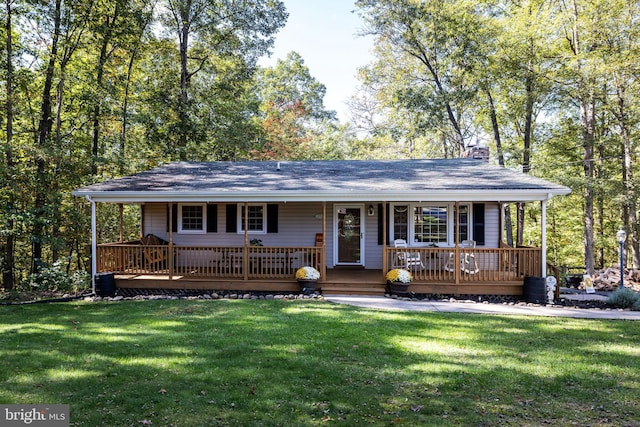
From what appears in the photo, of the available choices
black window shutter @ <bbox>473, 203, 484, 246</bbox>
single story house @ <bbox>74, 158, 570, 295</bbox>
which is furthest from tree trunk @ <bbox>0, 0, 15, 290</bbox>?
black window shutter @ <bbox>473, 203, 484, 246</bbox>

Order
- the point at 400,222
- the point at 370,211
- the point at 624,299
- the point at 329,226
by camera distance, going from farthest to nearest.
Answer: the point at 329,226 → the point at 370,211 → the point at 400,222 → the point at 624,299

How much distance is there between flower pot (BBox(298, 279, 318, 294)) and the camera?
29.8ft

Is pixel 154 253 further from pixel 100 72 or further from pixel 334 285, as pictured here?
pixel 100 72

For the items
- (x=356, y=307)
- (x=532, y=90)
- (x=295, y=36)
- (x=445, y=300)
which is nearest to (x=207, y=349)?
(x=356, y=307)

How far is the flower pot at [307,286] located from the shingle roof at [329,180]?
2.08 meters

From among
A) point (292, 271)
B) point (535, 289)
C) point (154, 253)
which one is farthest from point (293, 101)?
point (535, 289)

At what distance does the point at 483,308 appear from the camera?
7.93 m

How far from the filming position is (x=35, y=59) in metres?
13.3

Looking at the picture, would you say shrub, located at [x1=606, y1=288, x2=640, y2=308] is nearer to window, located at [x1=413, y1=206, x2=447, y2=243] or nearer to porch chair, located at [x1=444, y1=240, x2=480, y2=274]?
porch chair, located at [x1=444, y1=240, x2=480, y2=274]

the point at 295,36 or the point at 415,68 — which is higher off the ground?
the point at 295,36

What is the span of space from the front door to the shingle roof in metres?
1.16

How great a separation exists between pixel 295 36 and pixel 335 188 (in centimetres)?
1484

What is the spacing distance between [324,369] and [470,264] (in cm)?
677

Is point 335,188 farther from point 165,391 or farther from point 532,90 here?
point 532,90
